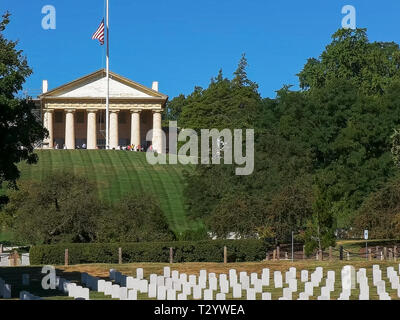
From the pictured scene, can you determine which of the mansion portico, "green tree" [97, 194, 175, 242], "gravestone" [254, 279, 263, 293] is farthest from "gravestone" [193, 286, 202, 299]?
the mansion portico

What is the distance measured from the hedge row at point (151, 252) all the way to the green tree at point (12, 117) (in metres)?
11.6

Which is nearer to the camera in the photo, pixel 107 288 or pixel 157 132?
pixel 107 288

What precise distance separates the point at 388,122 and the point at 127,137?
69.2 metres

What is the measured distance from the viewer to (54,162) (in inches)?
3487

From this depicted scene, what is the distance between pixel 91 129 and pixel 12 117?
89.8 m

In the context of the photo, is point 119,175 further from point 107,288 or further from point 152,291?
point 152,291

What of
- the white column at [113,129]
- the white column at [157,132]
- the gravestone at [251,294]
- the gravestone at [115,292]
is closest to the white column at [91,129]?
the white column at [113,129]

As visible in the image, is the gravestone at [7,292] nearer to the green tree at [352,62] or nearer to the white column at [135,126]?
the green tree at [352,62]

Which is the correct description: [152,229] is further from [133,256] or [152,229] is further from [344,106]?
[344,106]

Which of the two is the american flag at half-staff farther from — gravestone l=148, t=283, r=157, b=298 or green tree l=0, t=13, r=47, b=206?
gravestone l=148, t=283, r=157, b=298

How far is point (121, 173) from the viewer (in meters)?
84.0

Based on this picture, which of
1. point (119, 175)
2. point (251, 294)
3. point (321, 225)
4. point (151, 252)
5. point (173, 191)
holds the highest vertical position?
point (119, 175)

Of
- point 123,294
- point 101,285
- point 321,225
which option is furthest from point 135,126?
point 123,294

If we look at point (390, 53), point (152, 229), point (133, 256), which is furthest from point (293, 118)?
point (390, 53)
